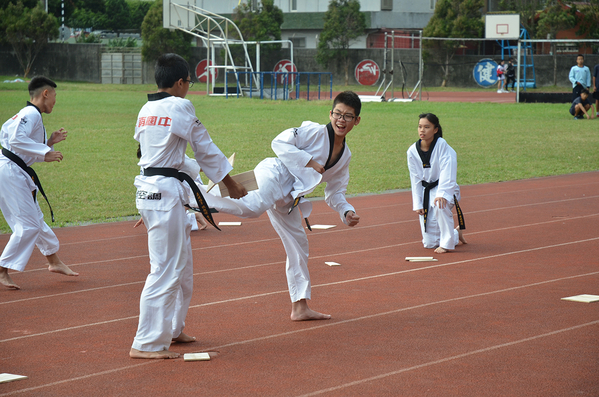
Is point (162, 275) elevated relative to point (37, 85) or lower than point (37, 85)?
lower

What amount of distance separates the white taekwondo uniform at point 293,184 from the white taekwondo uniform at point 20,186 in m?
2.17

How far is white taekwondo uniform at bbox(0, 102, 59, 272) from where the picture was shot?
6.21m

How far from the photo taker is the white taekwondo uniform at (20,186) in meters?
6.21

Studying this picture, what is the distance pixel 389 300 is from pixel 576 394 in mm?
2168

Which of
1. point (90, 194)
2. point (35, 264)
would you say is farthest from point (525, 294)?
point (90, 194)

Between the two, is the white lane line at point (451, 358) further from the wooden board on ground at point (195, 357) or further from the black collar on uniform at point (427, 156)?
the black collar on uniform at point (427, 156)

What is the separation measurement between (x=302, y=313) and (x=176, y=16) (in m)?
35.4

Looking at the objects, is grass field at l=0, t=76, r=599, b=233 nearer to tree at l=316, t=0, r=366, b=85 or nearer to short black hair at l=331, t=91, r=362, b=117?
short black hair at l=331, t=91, r=362, b=117

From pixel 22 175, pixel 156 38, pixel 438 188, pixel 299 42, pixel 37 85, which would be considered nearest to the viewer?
pixel 22 175

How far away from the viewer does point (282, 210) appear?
17.1 ft

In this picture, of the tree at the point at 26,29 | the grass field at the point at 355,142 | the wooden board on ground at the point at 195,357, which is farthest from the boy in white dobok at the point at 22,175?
the tree at the point at 26,29

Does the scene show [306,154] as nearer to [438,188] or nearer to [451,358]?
[451,358]

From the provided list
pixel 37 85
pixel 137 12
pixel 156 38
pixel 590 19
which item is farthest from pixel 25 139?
pixel 137 12

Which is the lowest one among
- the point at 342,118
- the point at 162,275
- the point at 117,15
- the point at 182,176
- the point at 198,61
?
the point at 162,275
